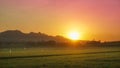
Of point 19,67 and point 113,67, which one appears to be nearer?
point 113,67

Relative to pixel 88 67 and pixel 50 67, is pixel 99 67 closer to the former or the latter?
pixel 88 67

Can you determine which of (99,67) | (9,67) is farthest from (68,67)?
(9,67)

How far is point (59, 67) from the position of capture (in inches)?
1576

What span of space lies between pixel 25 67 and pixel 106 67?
9.26 metres

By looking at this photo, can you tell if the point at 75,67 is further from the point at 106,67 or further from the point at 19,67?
the point at 19,67

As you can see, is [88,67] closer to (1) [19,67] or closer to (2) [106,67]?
(2) [106,67]

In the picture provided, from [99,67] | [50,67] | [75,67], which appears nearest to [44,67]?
[50,67]

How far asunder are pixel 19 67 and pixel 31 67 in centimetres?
151

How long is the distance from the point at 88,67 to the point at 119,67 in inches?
134

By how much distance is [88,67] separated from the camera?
39.8 meters

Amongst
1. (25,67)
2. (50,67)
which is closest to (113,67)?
(50,67)

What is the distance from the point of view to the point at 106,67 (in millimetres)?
38969

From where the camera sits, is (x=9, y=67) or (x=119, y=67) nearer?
(x=119, y=67)

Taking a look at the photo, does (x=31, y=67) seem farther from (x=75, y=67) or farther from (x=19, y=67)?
(x=75, y=67)
